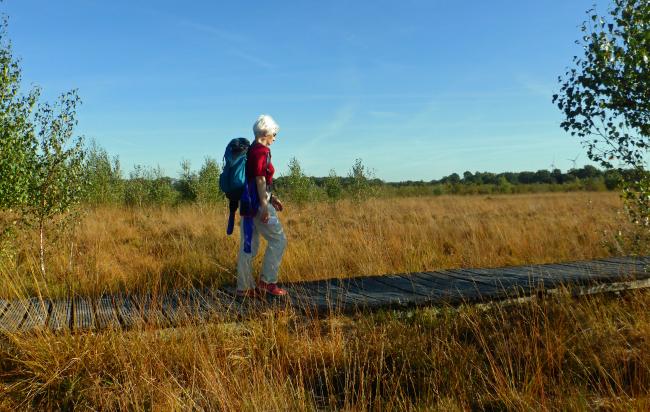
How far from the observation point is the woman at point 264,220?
5.01 meters

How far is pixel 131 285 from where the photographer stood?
7.44 meters

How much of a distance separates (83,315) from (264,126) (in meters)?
2.45

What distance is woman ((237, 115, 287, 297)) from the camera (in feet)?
16.4

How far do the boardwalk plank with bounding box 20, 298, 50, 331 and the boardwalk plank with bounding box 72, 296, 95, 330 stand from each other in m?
0.25

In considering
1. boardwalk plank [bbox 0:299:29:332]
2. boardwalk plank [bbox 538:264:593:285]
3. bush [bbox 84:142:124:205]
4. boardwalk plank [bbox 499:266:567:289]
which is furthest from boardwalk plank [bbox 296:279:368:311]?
bush [bbox 84:142:124:205]

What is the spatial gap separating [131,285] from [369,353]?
438 centimetres

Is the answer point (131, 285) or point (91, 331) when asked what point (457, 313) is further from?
point (131, 285)

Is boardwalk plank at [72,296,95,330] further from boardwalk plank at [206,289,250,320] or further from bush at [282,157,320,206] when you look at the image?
bush at [282,157,320,206]

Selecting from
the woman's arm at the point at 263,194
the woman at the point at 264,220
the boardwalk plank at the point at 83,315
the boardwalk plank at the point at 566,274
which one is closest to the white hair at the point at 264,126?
the woman at the point at 264,220

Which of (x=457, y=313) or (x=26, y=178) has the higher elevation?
(x=26, y=178)

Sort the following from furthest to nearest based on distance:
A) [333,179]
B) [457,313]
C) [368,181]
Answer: [333,179]
[368,181]
[457,313]

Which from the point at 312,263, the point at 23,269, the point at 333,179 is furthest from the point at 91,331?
the point at 333,179

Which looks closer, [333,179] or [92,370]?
[92,370]

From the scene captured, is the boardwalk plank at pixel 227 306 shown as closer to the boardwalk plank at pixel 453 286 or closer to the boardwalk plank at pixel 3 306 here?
the boardwalk plank at pixel 3 306
